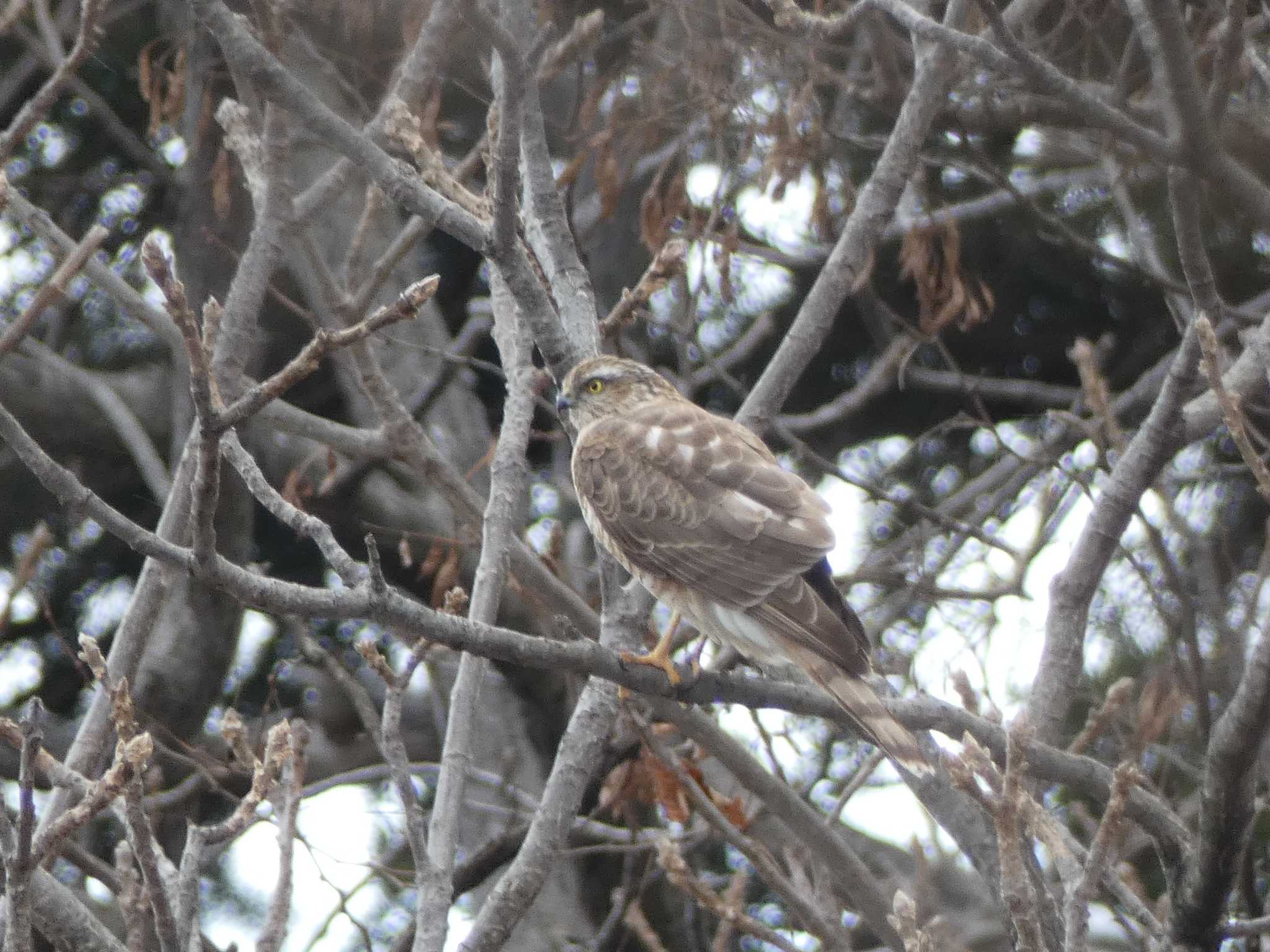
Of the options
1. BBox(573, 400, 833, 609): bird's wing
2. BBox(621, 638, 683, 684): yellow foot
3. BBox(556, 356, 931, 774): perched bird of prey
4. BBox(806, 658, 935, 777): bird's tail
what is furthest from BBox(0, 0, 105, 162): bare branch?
BBox(806, 658, 935, 777): bird's tail

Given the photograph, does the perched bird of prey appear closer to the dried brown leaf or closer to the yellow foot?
the yellow foot

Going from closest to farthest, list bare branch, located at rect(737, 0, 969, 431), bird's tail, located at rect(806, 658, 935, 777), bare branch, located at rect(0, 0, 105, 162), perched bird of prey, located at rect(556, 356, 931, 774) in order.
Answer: bird's tail, located at rect(806, 658, 935, 777) < bare branch, located at rect(0, 0, 105, 162) < perched bird of prey, located at rect(556, 356, 931, 774) < bare branch, located at rect(737, 0, 969, 431)

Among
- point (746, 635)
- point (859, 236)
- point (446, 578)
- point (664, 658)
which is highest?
point (859, 236)

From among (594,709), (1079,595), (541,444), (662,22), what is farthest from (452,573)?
(541,444)

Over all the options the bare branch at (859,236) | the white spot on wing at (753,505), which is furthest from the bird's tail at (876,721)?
the bare branch at (859,236)

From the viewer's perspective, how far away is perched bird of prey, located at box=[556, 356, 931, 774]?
3754mm

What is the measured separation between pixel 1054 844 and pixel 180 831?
187 inches

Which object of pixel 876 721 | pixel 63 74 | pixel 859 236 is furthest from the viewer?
pixel 859 236

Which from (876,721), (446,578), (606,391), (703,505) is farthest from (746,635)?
(446,578)

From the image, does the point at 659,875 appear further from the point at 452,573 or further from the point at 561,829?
the point at 561,829

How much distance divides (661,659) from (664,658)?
0.08 meters

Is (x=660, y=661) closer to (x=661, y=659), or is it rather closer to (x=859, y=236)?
(x=661, y=659)

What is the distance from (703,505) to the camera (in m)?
4.18

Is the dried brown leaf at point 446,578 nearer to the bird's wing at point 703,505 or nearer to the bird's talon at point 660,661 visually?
the bird's wing at point 703,505
